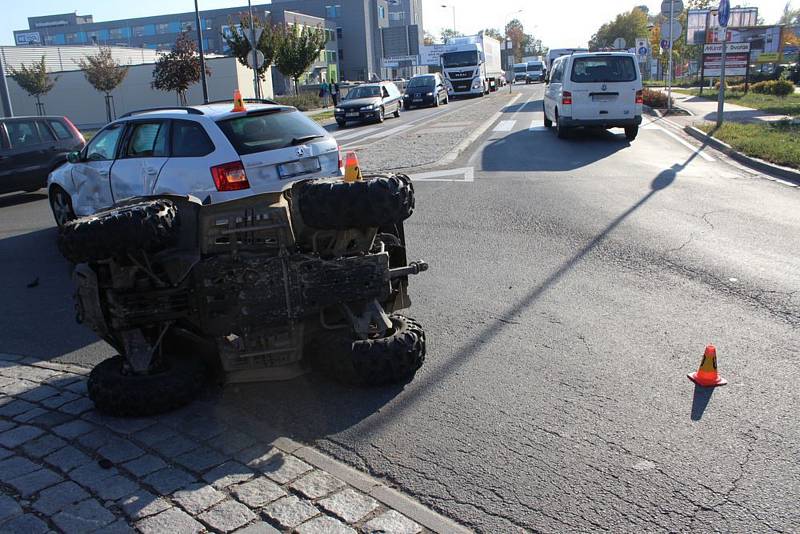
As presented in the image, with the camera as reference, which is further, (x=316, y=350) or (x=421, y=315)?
(x=421, y=315)

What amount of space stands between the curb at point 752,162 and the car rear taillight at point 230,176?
8.98 meters

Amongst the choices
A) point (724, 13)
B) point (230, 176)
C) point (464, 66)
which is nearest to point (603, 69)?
point (724, 13)

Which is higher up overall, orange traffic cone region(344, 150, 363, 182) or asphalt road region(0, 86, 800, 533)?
orange traffic cone region(344, 150, 363, 182)

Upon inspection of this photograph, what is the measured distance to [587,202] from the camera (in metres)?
10.4

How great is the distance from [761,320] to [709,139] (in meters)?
13.3

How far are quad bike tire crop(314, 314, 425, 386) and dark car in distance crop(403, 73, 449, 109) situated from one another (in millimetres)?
36005

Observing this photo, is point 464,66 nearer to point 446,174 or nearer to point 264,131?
point 446,174

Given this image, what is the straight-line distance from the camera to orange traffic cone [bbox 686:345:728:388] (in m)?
4.45

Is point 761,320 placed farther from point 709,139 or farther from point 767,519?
point 709,139

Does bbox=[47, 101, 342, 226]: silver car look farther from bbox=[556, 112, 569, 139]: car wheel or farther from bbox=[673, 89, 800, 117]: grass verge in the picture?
bbox=[673, 89, 800, 117]: grass verge

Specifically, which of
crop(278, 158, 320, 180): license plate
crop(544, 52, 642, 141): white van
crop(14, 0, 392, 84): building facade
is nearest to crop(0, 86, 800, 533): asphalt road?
crop(278, 158, 320, 180): license plate

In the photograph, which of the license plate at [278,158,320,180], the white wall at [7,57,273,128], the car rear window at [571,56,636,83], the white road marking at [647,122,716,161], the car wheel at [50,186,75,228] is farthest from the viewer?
the white wall at [7,57,273,128]

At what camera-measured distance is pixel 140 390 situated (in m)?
4.29

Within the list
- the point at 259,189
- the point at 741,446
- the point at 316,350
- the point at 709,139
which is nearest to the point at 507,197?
the point at 259,189
